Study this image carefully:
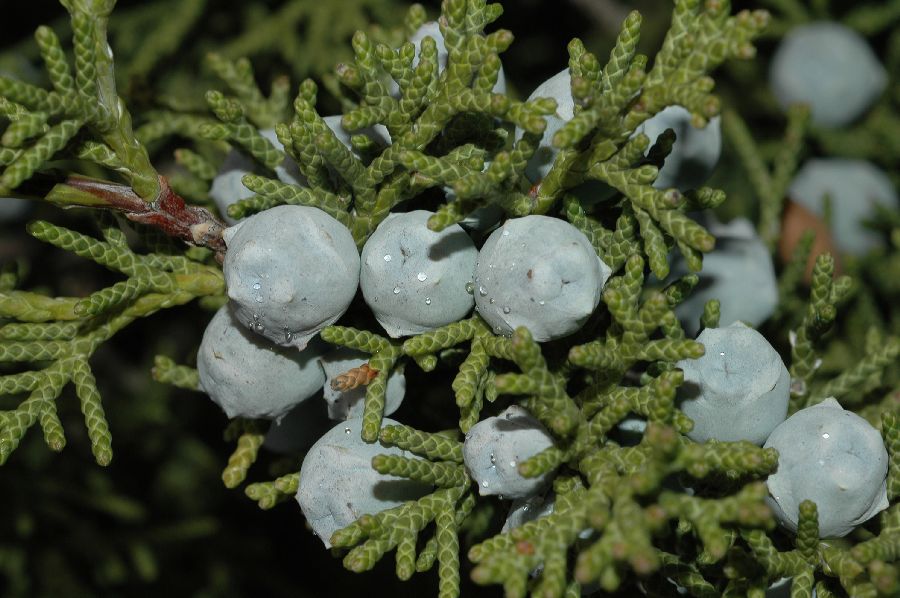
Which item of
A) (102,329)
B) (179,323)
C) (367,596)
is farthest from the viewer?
(179,323)

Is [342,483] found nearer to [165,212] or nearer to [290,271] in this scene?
[290,271]

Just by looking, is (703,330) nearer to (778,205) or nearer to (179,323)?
(778,205)

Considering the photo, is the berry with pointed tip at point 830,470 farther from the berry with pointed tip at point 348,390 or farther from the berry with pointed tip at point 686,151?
the berry with pointed tip at point 348,390

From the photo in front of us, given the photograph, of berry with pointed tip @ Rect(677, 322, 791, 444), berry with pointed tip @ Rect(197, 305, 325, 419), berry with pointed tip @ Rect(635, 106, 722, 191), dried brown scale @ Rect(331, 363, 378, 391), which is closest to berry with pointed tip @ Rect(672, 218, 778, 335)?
berry with pointed tip @ Rect(635, 106, 722, 191)

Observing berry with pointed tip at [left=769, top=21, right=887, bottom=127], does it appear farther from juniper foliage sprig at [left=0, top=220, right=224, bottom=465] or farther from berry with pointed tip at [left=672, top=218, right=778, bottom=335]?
juniper foliage sprig at [left=0, top=220, right=224, bottom=465]

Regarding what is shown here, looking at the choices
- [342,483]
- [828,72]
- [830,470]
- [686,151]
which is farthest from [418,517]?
[828,72]

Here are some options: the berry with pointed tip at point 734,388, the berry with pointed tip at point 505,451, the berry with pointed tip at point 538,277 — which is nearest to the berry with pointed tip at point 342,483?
the berry with pointed tip at point 505,451

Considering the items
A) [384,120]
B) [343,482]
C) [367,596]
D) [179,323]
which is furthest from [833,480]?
[179,323]
